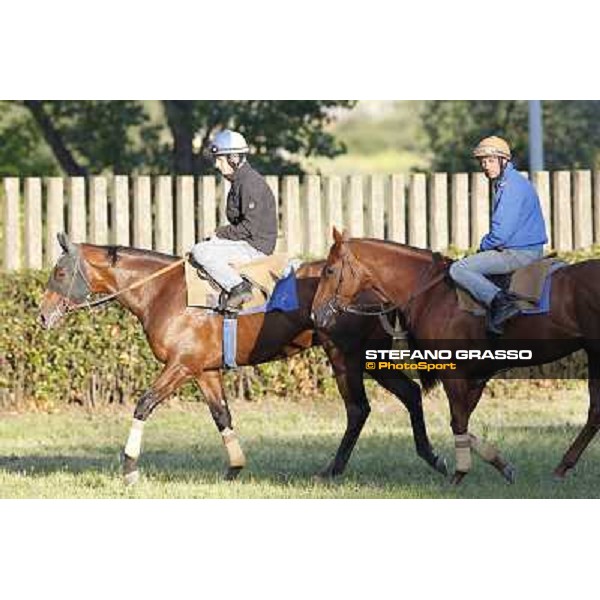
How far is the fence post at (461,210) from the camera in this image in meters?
19.8

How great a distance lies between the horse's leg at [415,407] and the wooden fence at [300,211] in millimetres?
5818

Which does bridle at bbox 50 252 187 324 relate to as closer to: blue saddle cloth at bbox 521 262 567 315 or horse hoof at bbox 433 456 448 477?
horse hoof at bbox 433 456 448 477

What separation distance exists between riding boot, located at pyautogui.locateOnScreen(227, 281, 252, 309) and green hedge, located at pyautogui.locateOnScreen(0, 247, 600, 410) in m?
4.82

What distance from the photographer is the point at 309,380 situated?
1892 cm

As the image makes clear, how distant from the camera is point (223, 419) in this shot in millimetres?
13773

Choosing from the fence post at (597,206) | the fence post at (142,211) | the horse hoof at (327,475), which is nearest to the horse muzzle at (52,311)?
the horse hoof at (327,475)

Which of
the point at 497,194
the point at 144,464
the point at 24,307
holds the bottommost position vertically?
the point at 144,464

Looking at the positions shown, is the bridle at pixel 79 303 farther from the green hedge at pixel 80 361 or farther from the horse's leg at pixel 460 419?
the green hedge at pixel 80 361

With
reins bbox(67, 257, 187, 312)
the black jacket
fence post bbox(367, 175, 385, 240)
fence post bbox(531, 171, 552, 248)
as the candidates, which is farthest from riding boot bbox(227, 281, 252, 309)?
fence post bbox(531, 171, 552, 248)

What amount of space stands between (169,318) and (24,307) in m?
5.17

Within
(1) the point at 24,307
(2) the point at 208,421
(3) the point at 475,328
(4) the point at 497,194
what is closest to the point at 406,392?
(3) the point at 475,328

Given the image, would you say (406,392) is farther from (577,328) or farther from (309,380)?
(309,380)

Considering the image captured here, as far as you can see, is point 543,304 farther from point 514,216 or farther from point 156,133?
point 156,133

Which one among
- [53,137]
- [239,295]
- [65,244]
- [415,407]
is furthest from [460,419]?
Result: [53,137]
